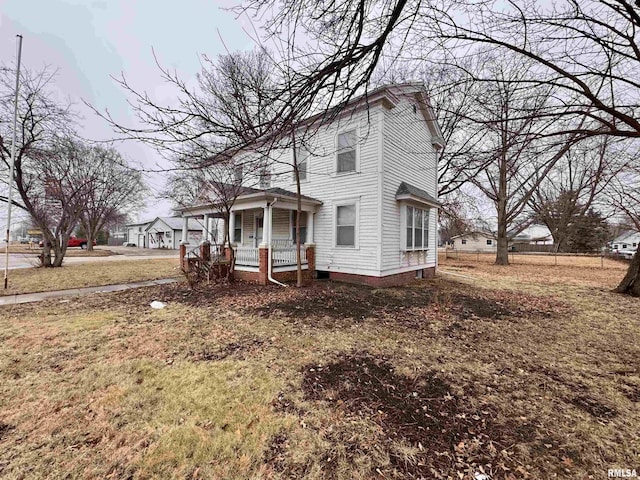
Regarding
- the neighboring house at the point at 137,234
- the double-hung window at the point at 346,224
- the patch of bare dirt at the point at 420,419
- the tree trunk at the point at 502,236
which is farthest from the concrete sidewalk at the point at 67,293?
the neighboring house at the point at 137,234

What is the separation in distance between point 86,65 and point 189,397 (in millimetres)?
5074

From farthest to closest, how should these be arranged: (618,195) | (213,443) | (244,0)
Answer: (618,195), (244,0), (213,443)

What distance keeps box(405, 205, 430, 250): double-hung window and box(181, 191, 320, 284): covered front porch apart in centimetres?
339

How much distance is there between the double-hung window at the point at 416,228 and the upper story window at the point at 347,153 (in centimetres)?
250

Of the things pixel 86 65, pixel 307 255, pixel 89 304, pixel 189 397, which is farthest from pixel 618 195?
pixel 89 304

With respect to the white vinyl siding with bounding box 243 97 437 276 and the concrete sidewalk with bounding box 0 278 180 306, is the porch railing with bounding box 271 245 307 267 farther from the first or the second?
the concrete sidewalk with bounding box 0 278 180 306

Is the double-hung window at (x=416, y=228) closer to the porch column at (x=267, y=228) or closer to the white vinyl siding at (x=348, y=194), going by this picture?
the white vinyl siding at (x=348, y=194)

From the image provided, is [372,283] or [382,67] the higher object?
[382,67]

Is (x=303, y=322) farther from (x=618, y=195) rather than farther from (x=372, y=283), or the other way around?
(x=618, y=195)

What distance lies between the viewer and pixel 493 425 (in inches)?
102

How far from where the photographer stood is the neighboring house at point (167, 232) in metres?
38.8

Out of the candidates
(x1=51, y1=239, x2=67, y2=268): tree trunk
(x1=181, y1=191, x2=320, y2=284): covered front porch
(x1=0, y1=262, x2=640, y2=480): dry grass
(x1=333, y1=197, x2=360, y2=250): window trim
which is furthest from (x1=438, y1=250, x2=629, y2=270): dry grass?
(x1=51, y1=239, x2=67, y2=268): tree trunk

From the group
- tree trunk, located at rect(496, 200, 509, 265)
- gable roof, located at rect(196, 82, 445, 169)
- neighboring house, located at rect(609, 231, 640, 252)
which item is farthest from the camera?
→ neighboring house, located at rect(609, 231, 640, 252)

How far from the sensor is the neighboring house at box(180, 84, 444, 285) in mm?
9062
